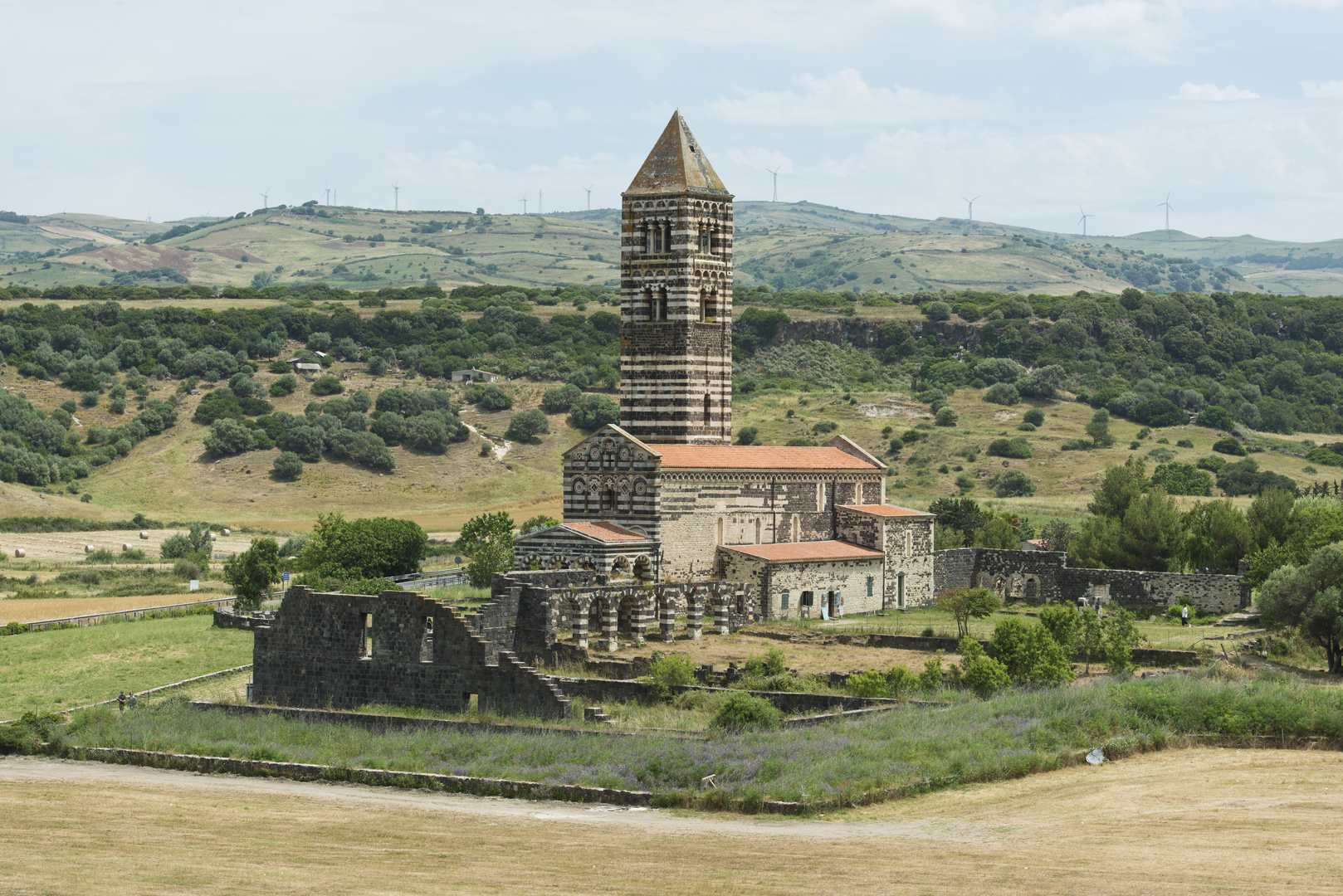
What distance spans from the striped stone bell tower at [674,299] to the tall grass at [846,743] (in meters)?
24.5

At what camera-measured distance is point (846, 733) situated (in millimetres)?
28703

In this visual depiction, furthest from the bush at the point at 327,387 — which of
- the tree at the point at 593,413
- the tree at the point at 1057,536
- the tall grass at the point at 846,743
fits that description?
the tall grass at the point at 846,743

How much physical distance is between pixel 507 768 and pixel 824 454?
29.8 metres

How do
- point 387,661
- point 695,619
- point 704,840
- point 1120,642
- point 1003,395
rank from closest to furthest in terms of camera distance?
point 704,840
point 387,661
point 1120,642
point 695,619
point 1003,395

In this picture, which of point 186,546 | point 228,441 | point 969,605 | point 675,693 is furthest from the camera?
point 228,441

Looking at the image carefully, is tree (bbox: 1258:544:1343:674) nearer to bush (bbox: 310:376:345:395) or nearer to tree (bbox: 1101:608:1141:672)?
tree (bbox: 1101:608:1141:672)

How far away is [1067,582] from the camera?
5572cm

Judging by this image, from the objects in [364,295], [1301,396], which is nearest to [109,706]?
[1301,396]

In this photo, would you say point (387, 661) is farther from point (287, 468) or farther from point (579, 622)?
point (287, 468)

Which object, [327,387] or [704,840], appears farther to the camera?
[327,387]

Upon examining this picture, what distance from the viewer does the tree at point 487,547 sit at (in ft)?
170

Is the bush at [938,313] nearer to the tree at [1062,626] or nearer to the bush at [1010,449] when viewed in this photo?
the bush at [1010,449]

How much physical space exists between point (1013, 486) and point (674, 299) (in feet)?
145

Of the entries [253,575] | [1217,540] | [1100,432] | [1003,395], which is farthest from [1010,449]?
[253,575]
